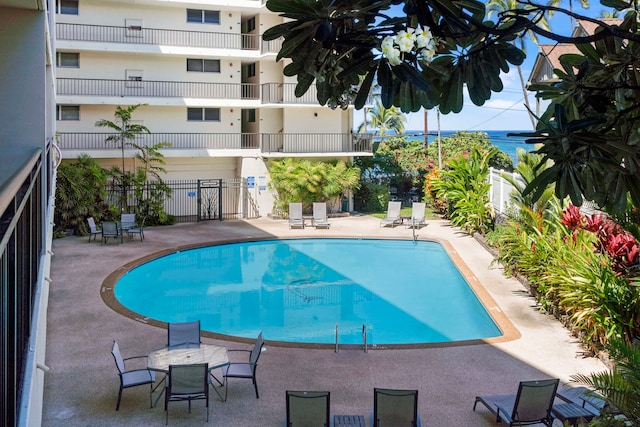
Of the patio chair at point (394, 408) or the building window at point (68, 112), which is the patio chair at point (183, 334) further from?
the building window at point (68, 112)

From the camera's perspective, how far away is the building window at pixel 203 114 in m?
30.8

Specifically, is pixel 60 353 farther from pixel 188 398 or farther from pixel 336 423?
pixel 336 423

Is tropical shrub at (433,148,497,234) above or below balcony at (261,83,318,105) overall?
below

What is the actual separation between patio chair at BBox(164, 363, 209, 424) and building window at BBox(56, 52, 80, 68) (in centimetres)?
2313

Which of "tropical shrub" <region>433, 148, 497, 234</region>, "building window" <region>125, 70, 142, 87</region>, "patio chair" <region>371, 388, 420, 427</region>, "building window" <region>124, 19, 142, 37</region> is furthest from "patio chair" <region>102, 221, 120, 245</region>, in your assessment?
"patio chair" <region>371, 388, 420, 427</region>

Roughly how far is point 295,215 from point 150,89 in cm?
890

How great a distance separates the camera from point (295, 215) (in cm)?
2784

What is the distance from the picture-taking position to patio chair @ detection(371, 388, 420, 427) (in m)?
8.32

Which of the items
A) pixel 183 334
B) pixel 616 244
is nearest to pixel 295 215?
pixel 183 334

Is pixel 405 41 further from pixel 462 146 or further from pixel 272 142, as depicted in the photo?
pixel 462 146

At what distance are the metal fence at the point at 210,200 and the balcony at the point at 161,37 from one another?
6.21 metres

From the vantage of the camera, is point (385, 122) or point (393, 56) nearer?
point (393, 56)

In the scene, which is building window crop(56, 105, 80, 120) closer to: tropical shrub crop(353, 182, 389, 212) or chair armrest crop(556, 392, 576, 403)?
tropical shrub crop(353, 182, 389, 212)

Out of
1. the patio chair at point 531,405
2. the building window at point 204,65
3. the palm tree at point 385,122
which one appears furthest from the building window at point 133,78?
the palm tree at point 385,122
